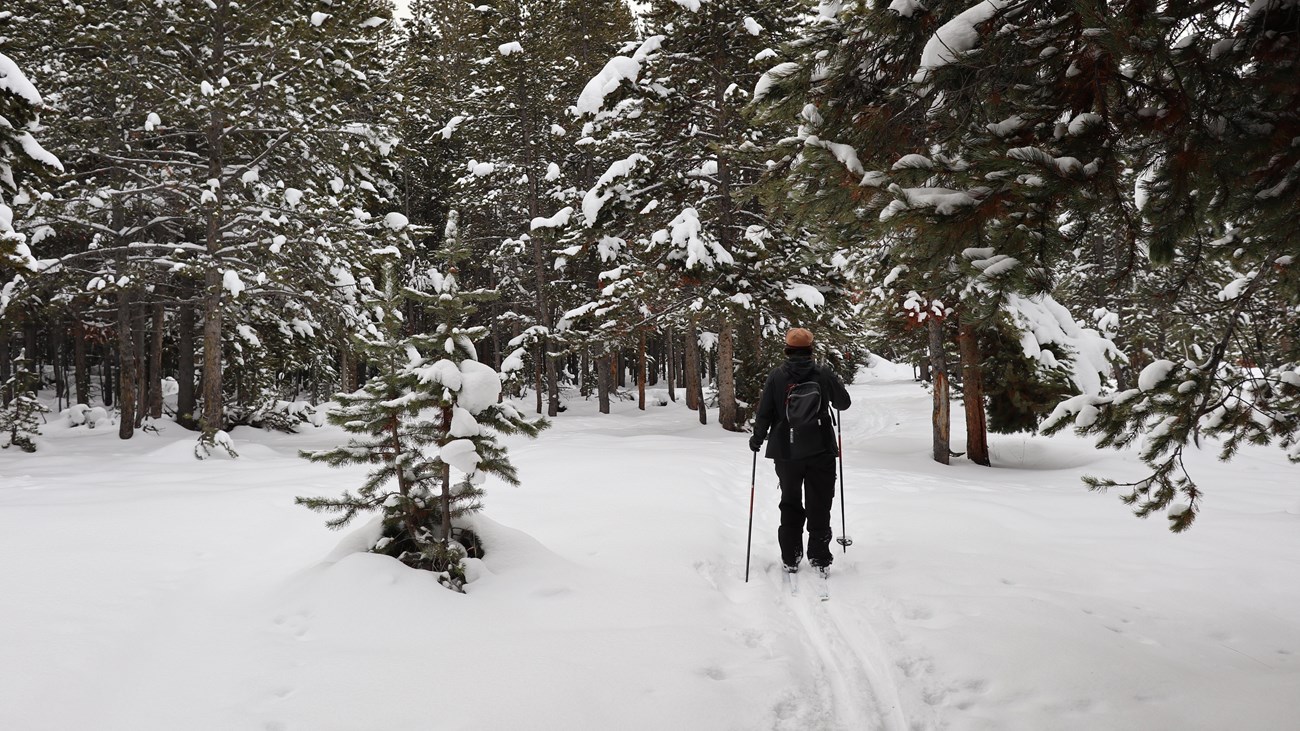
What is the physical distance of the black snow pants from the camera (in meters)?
5.62

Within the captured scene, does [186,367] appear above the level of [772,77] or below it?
below

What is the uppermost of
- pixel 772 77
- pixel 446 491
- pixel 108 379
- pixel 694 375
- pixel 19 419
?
pixel 772 77

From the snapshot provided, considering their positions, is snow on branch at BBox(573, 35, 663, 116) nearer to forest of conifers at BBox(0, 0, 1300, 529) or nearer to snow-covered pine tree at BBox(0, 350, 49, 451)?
forest of conifers at BBox(0, 0, 1300, 529)

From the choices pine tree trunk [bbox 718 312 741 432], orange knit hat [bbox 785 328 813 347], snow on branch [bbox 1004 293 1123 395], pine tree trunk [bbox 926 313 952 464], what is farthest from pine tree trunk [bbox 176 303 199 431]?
snow on branch [bbox 1004 293 1123 395]

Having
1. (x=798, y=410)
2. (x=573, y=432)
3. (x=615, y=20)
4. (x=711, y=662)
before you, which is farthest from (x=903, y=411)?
(x=711, y=662)

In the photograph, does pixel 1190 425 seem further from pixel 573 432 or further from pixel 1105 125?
pixel 573 432

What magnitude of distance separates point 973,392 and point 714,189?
7.91 m

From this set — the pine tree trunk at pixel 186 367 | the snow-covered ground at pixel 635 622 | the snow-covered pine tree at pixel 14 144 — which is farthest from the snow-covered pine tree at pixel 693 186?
the pine tree trunk at pixel 186 367

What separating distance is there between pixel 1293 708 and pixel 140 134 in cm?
1855

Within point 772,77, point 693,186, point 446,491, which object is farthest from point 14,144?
point 693,186

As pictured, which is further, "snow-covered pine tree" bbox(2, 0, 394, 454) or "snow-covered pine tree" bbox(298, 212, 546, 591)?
"snow-covered pine tree" bbox(2, 0, 394, 454)

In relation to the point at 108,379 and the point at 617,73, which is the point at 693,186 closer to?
the point at 617,73

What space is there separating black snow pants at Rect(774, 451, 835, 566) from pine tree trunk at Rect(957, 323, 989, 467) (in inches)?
317

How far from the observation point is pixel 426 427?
4664mm
